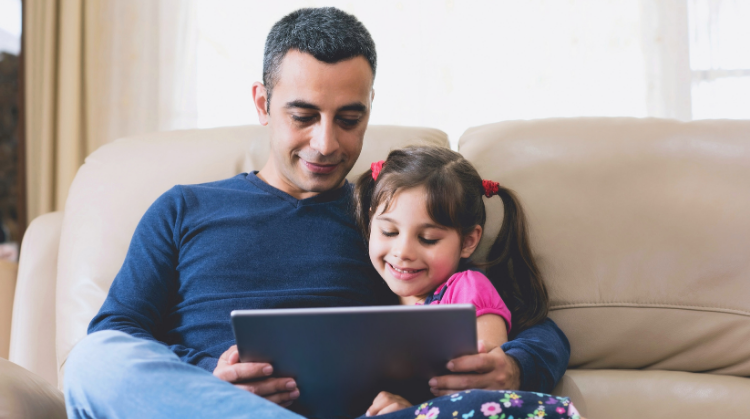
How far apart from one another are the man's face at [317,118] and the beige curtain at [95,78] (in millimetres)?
1055

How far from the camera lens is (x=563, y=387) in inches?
49.9

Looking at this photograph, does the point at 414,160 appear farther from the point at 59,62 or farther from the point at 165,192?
the point at 59,62

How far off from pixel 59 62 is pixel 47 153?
34cm

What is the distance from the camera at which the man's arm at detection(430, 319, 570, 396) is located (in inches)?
37.3

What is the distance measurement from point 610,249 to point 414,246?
1.55 ft

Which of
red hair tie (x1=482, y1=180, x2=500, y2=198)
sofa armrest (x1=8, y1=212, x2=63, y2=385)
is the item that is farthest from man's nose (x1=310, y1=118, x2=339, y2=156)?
sofa armrest (x1=8, y1=212, x2=63, y2=385)

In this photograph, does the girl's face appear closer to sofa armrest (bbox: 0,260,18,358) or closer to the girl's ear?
the girl's ear

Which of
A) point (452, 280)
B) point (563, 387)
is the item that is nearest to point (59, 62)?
point (452, 280)

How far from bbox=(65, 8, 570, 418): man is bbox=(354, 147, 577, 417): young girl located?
77 mm

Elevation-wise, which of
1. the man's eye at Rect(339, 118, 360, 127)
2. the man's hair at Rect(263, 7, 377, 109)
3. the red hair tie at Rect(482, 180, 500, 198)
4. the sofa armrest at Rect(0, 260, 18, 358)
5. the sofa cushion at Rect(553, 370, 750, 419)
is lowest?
the sofa cushion at Rect(553, 370, 750, 419)

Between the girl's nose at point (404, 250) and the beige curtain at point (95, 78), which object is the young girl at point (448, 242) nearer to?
the girl's nose at point (404, 250)

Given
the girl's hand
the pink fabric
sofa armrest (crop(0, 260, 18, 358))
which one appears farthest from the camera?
sofa armrest (crop(0, 260, 18, 358))

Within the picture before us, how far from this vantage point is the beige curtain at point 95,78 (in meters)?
2.19

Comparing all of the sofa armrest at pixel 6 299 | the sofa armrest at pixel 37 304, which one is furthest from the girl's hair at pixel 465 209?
the sofa armrest at pixel 6 299
